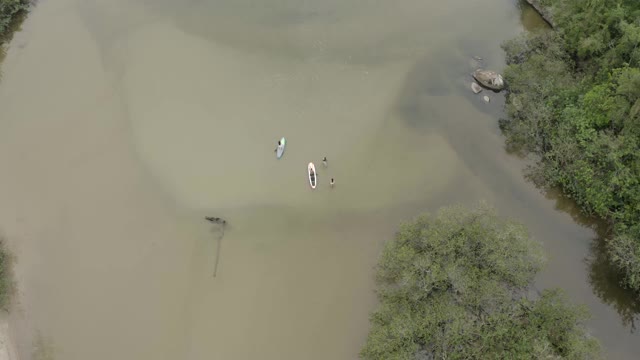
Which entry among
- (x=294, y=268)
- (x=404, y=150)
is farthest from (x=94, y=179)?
(x=404, y=150)

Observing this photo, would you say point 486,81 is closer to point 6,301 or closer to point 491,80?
point 491,80

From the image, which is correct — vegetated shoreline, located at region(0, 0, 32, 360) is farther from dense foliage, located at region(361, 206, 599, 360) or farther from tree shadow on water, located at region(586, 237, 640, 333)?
tree shadow on water, located at region(586, 237, 640, 333)

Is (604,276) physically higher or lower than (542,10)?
lower

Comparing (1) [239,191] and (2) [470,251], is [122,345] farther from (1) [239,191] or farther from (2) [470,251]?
(2) [470,251]

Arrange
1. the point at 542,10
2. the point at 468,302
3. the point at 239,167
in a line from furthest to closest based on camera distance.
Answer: the point at 542,10
the point at 239,167
the point at 468,302

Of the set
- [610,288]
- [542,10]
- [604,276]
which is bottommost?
[610,288]

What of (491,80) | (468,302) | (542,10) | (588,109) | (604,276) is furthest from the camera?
(542,10)

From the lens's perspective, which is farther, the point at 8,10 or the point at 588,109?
the point at 8,10

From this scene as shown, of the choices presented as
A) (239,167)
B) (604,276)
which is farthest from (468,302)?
(239,167)
